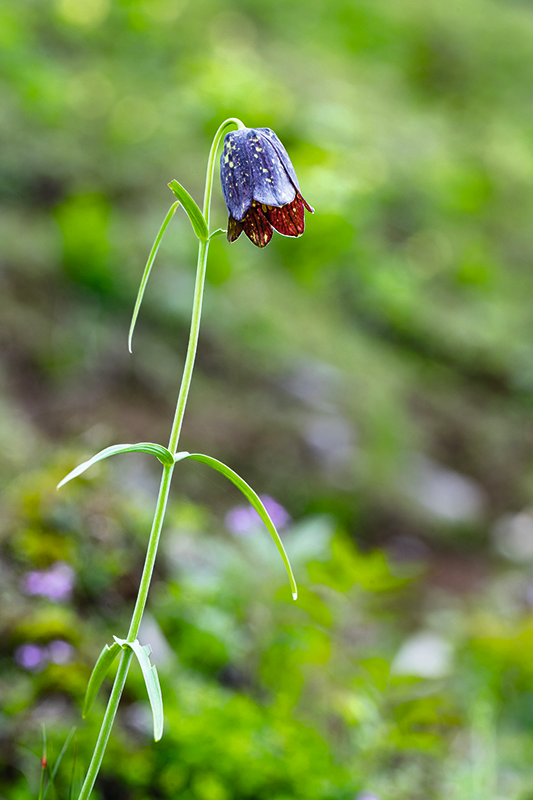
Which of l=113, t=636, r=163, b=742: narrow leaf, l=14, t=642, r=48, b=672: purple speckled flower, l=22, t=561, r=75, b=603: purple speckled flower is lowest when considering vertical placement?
l=113, t=636, r=163, b=742: narrow leaf

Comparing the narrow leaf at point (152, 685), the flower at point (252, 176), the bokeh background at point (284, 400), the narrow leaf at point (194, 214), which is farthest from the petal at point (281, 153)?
the bokeh background at point (284, 400)

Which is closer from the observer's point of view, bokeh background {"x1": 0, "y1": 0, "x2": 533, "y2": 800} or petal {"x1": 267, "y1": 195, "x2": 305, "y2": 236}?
petal {"x1": 267, "y1": 195, "x2": 305, "y2": 236}

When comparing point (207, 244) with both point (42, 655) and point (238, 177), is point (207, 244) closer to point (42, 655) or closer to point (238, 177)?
point (238, 177)

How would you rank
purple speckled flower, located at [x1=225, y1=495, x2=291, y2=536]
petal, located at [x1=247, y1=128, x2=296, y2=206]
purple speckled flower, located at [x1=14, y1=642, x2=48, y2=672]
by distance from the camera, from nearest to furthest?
petal, located at [x1=247, y1=128, x2=296, y2=206]
purple speckled flower, located at [x1=14, y1=642, x2=48, y2=672]
purple speckled flower, located at [x1=225, y1=495, x2=291, y2=536]


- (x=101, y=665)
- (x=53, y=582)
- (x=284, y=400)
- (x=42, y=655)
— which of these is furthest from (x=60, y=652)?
(x=284, y=400)

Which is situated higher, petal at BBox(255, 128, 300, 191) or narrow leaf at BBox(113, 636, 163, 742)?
petal at BBox(255, 128, 300, 191)

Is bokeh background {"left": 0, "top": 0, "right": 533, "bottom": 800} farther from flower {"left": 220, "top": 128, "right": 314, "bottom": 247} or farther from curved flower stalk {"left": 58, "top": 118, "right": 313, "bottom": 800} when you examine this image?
flower {"left": 220, "top": 128, "right": 314, "bottom": 247}

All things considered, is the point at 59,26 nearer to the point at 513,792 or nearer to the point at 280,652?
the point at 280,652

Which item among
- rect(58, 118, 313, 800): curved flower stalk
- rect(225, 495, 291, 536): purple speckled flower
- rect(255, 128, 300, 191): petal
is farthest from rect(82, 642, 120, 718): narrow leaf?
rect(225, 495, 291, 536): purple speckled flower
